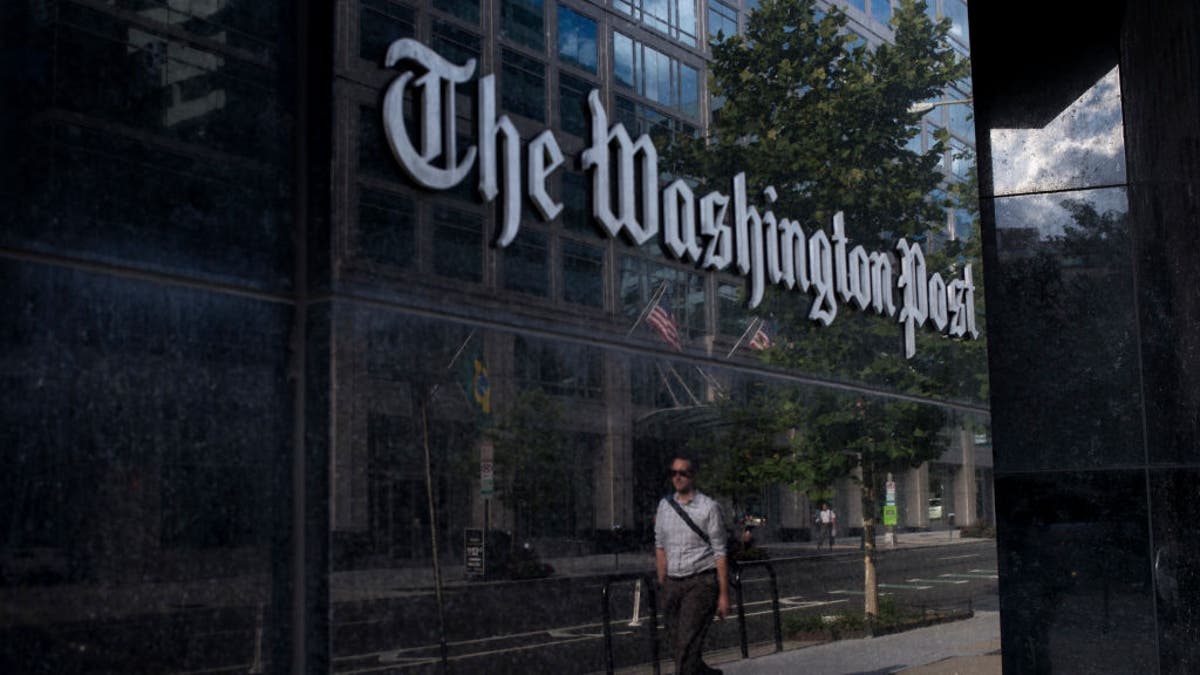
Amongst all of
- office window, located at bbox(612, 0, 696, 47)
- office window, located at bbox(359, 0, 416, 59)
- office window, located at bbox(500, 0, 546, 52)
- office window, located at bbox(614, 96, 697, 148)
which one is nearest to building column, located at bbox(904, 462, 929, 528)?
office window, located at bbox(614, 96, 697, 148)

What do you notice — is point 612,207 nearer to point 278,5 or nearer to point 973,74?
point 278,5

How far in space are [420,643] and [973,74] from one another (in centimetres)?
604

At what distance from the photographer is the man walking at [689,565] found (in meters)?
6.37

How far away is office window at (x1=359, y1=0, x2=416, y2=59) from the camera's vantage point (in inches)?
210

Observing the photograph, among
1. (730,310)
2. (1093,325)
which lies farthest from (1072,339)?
(730,310)

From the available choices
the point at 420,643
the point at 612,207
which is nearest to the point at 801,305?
the point at 612,207

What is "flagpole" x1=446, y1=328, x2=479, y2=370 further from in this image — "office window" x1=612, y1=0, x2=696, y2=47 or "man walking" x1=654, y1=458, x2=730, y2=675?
"office window" x1=612, y1=0, x2=696, y2=47

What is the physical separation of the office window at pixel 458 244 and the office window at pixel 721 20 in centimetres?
239

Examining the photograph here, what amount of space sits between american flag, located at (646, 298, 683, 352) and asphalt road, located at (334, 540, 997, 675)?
4.01 feet

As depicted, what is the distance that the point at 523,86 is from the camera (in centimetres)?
595

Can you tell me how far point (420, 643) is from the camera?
5.22 metres

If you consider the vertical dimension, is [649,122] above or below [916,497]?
above

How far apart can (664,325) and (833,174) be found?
7.03ft

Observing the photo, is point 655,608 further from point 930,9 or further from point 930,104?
point 930,9
